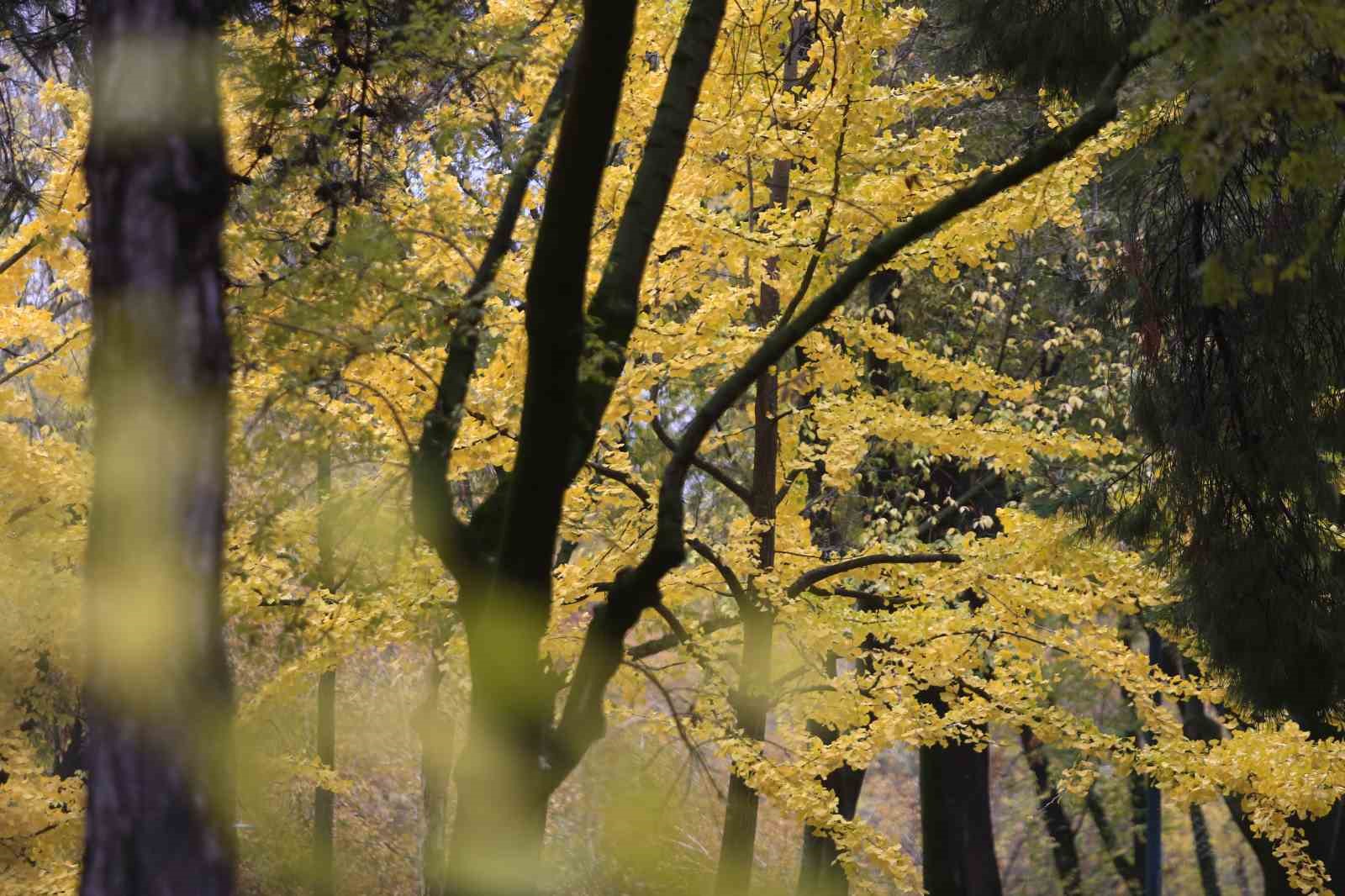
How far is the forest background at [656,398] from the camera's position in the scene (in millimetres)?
3652

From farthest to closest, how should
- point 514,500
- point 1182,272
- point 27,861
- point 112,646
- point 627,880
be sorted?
point 627,880, point 27,861, point 1182,272, point 514,500, point 112,646

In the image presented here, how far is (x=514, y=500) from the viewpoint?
15.0ft

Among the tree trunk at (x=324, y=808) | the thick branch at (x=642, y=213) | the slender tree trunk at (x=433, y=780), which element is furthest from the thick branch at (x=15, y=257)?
the tree trunk at (x=324, y=808)

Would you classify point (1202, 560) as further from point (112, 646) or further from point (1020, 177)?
point (112, 646)

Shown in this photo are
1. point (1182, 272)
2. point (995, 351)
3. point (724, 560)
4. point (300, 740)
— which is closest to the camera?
point (1182, 272)

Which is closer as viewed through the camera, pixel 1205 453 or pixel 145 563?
pixel 145 563

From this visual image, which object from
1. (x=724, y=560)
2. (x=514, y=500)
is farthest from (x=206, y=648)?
(x=724, y=560)

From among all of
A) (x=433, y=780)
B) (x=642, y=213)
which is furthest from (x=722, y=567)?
(x=433, y=780)

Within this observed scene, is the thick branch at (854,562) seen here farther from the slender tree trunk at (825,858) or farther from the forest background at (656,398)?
the slender tree trunk at (825,858)

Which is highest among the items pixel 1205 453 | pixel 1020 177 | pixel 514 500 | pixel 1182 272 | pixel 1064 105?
pixel 1064 105

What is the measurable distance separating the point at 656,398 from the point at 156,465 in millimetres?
6043

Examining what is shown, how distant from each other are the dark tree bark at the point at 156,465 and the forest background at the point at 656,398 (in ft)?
0.04

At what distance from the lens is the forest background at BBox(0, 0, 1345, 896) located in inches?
144

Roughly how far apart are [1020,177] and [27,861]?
9.15 metres
